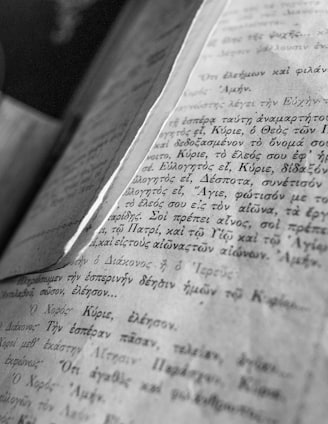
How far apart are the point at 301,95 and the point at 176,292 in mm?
150

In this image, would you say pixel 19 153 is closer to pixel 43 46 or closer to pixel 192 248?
pixel 43 46

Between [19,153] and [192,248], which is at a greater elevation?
[19,153]

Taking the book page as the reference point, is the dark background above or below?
above

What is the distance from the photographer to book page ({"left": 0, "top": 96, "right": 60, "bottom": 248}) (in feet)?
1.55

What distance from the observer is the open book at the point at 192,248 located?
0.26 meters

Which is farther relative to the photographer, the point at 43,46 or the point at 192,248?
the point at 43,46

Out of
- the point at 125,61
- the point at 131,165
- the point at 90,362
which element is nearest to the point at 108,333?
the point at 90,362

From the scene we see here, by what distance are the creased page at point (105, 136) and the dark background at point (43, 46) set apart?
0.10 ft

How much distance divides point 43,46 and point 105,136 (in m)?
0.10

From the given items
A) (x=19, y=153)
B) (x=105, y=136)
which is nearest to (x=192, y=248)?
(x=105, y=136)

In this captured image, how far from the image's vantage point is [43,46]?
1.44 feet

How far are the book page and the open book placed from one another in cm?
4

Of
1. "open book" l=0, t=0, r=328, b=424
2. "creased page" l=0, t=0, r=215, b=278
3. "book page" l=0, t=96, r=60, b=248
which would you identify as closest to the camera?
"open book" l=0, t=0, r=328, b=424

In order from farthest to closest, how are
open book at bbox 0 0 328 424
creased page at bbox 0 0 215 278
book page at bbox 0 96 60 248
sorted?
book page at bbox 0 96 60 248
creased page at bbox 0 0 215 278
open book at bbox 0 0 328 424
